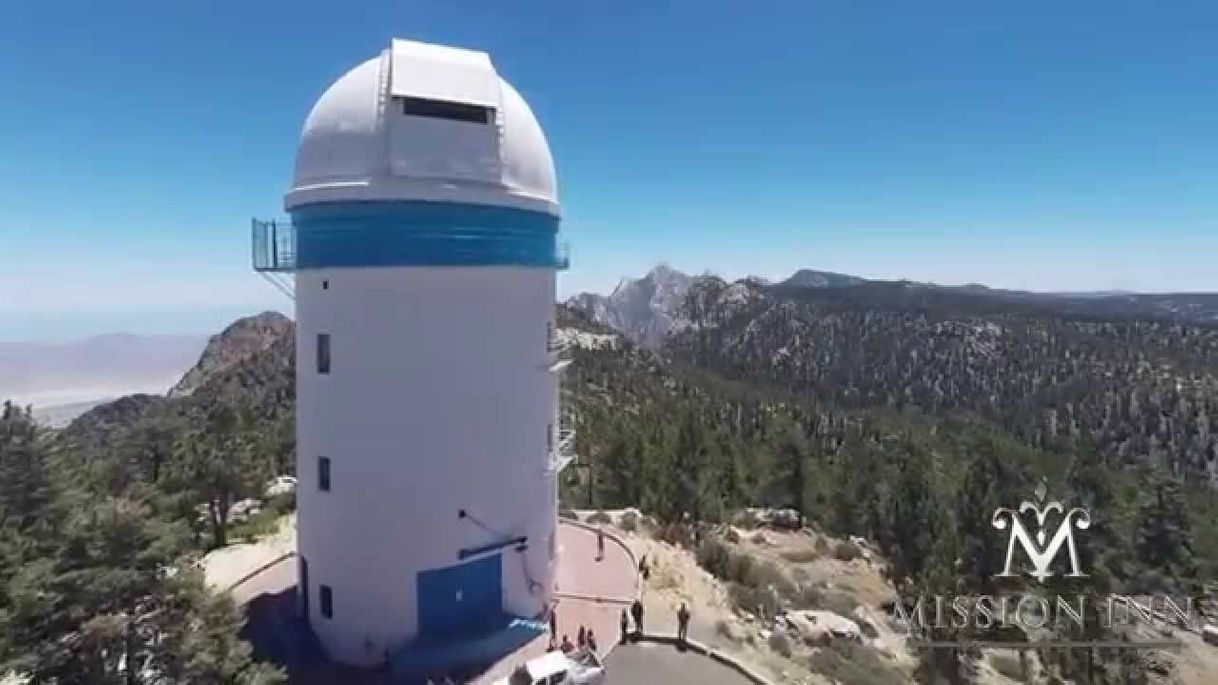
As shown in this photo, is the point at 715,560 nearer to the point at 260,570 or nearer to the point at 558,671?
the point at 558,671

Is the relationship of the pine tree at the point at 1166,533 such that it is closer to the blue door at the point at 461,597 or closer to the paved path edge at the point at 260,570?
the blue door at the point at 461,597

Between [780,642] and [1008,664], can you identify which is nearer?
[780,642]

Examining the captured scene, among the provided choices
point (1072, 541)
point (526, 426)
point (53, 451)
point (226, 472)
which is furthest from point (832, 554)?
point (53, 451)

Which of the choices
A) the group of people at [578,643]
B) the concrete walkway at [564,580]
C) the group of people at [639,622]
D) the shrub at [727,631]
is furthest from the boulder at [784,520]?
the group of people at [578,643]

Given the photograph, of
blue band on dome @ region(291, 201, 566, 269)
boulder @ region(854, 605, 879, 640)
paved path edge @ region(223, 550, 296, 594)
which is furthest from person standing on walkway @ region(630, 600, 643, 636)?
paved path edge @ region(223, 550, 296, 594)

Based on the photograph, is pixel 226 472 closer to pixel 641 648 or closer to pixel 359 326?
pixel 359 326

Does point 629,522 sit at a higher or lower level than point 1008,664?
higher

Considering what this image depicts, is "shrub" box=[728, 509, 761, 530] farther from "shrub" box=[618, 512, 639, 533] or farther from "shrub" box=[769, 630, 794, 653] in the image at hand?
"shrub" box=[769, 630, 794, 653]

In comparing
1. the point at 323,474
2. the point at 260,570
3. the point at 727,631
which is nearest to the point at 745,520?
the point at 727,631
